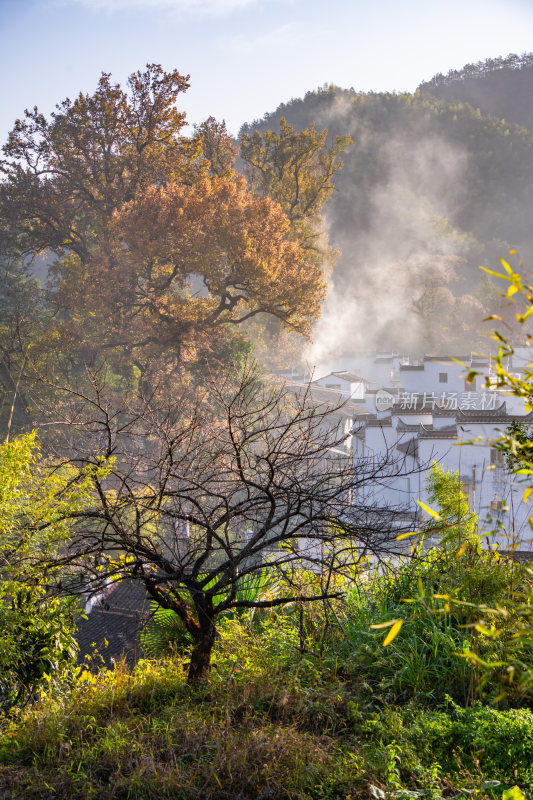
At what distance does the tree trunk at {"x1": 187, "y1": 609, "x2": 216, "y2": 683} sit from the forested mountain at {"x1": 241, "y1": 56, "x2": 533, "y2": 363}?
40.5 metres

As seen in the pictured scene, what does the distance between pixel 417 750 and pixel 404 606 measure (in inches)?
55.8

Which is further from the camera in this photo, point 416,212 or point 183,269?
point 416,212

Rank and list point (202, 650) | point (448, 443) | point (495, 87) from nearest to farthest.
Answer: point (202, 650) < point (448, 443) < point (495, 87)

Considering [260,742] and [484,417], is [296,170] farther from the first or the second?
[260,742]

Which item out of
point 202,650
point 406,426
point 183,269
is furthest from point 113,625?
point 183,269

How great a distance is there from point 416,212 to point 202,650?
57811 mm

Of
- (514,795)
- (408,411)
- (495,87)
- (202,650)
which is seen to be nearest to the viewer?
(514,795)

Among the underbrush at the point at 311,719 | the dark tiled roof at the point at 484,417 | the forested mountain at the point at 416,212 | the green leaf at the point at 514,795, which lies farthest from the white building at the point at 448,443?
the forested mountain at the point at 416,212

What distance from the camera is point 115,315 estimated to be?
1588cm

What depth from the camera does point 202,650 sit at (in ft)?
12.4

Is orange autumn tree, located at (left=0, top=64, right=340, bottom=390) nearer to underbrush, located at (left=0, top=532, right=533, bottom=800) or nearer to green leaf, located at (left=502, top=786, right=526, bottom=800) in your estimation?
underbrush, located at (left=0, top=532, right=533, bottom=800)

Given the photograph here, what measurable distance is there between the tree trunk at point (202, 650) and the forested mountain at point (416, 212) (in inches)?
1596

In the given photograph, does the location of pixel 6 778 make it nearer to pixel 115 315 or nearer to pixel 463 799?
pixel 463 799

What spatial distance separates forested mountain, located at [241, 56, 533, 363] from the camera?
47750 mm
